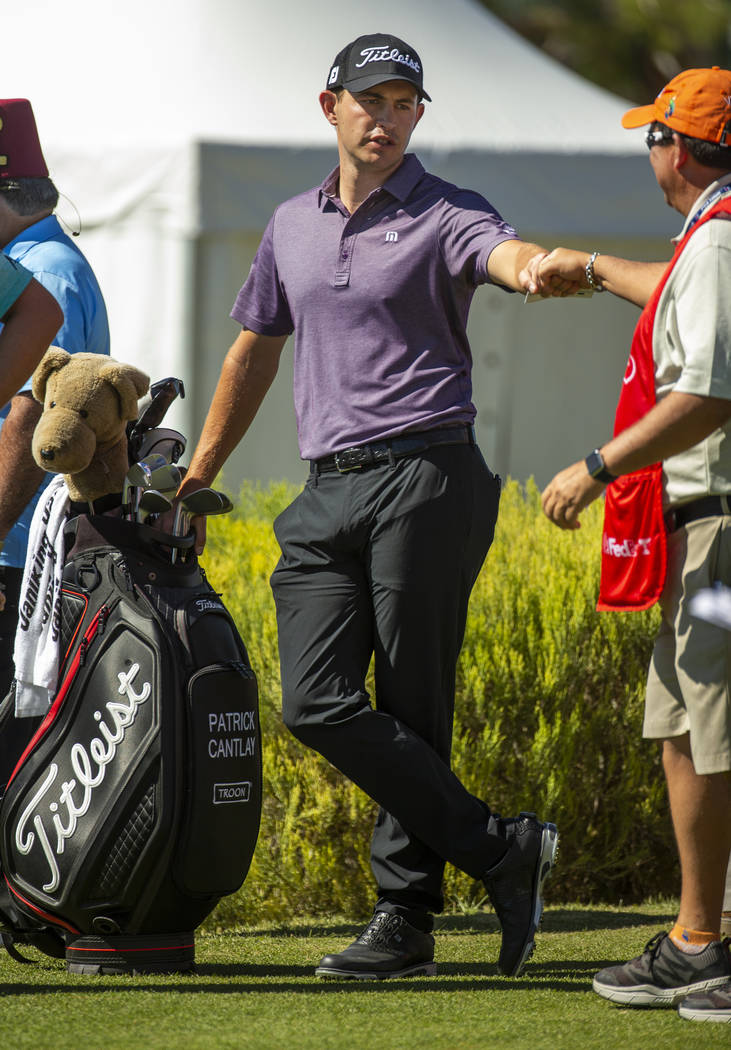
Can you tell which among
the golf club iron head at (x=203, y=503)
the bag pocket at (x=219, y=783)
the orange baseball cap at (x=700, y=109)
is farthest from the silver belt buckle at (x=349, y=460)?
the orange baseball cap at (x=700, y=109)

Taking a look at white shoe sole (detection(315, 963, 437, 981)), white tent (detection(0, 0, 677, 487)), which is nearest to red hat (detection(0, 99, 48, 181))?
white shoe sole (detection(315, 963, 437, 981))

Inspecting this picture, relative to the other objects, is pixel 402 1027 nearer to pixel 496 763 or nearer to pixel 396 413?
pixel 396 413

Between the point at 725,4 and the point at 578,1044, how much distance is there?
2361cm

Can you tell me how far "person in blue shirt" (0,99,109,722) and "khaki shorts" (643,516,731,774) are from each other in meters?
1.55

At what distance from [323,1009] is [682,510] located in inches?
50.2

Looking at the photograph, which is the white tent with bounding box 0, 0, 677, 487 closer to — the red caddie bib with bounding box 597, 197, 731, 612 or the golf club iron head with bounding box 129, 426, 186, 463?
the golf club iron head with bounding box 129, 426, 186, 463

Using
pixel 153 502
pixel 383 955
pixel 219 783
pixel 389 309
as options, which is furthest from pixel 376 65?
pixel 383 955

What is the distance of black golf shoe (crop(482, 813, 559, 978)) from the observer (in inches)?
145

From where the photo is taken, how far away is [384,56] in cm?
384

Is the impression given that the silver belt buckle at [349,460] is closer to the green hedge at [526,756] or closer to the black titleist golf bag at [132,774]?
the black titleist golf bag at [132,774]

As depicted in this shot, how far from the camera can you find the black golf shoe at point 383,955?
369 cm

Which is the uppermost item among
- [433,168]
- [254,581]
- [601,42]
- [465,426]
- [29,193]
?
[601,42]

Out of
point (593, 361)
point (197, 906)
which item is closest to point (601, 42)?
point (593, 361)

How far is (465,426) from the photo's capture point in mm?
3766
